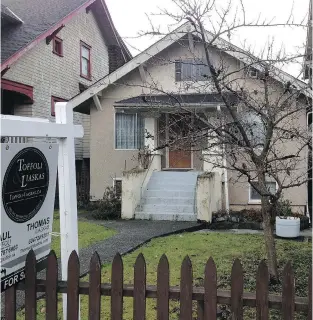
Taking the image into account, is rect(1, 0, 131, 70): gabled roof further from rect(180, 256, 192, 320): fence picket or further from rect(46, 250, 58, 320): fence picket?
rect(180, 256, 192, 320): fence picket

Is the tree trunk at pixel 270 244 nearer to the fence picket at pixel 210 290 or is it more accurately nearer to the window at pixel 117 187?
the fence picket at pixel 210 290

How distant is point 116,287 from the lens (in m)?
2.85

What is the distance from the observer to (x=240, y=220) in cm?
1154

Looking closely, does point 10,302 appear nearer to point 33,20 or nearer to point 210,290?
point 210,290

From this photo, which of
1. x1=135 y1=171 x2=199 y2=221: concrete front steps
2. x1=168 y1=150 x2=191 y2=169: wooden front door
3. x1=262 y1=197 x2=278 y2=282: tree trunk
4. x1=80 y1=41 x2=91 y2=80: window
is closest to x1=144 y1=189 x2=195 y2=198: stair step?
x1=135 y1=171 x2=199 y2=221: concrete front steps

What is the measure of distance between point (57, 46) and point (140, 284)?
1538 centimetres

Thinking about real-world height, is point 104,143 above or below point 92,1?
below

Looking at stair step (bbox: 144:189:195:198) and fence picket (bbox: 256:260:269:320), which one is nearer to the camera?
fence picket (bbox: 256:260:269:320)

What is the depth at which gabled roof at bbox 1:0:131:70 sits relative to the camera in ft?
43.7

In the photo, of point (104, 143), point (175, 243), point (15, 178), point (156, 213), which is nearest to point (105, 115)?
point (104, 143)

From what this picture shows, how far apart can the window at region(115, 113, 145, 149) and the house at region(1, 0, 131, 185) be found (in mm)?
2345

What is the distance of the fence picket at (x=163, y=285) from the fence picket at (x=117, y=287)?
279mm

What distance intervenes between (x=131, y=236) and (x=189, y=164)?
6.83 m

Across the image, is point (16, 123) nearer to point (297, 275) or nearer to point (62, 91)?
point (297, 275)
